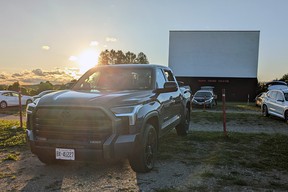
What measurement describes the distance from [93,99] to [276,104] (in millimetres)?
12196

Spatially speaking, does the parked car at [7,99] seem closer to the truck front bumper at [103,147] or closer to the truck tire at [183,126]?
the truck tire at [183,126]

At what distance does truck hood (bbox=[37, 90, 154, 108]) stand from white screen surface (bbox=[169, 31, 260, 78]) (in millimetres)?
33539

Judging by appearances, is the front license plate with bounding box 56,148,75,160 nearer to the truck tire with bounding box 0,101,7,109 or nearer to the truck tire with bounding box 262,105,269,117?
the truck tire with bounding box 262,105,269,117

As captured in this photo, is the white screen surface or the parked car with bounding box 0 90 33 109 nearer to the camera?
the parked car with bounding box 0 90 33 109

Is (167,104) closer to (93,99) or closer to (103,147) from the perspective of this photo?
(93,99)

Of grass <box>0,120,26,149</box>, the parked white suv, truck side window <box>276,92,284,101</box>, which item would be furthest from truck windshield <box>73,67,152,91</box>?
truck side window <box>276,92,284,101</box>

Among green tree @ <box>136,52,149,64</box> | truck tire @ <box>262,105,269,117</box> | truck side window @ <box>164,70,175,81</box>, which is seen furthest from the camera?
green tree @ <box>136,52,149,64</box>

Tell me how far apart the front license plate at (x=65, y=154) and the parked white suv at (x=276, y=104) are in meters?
11.6

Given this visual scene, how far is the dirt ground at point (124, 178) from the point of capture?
4.48m

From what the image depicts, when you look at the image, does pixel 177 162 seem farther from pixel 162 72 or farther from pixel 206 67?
pixel 206 67

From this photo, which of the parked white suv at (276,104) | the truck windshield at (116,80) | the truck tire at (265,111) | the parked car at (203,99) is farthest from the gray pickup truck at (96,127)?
the parked car at (203,99)

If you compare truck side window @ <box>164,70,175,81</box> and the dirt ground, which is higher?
truck side window @ <box>164,70,175,81</box>

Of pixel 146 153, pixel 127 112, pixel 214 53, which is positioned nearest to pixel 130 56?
pixel 214 53

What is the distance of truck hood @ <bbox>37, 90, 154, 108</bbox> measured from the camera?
178 inches
